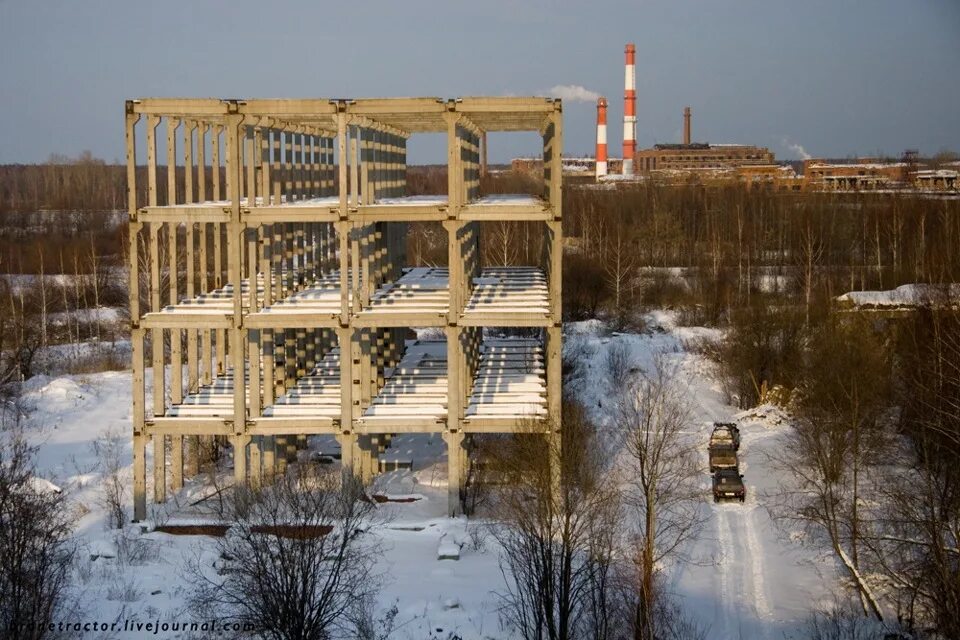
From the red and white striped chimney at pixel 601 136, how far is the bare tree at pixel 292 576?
89197 millimetres

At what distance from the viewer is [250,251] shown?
25438 mm

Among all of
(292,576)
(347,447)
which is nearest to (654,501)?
(292,576)

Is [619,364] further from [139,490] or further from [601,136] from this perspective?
[601,136]

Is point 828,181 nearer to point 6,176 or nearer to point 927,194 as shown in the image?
point 927,194

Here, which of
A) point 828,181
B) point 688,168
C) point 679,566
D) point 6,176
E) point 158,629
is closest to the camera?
point 158,629

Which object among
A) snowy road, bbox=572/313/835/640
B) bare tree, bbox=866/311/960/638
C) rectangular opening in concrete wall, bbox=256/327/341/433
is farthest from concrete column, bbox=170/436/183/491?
bare tree, bbox=866/311/960/638

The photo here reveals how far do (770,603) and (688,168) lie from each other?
116m

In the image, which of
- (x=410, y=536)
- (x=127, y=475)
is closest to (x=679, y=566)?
(x=410, y=536)

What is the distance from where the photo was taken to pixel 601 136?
4259 inches

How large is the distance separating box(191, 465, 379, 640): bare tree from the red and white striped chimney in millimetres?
89197

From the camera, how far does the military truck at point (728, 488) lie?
26094 mm

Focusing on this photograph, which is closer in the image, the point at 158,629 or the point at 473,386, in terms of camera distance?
the point at 158,629

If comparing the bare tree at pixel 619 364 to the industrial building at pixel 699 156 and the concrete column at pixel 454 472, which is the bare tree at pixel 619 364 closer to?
the concrete column at pixel 454 472

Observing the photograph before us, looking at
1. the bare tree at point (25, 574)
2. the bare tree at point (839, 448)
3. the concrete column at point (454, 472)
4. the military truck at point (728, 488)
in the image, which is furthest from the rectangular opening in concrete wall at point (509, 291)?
the bare tree at point (25, 574)
